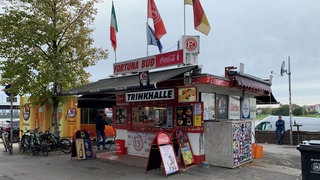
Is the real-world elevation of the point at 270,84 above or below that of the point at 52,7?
below

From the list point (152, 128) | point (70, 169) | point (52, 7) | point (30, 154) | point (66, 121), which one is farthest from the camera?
point (66, 121)

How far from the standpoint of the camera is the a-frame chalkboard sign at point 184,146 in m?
9.44

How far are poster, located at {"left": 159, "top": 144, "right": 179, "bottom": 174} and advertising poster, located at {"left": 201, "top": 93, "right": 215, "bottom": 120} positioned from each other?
1.88 metres

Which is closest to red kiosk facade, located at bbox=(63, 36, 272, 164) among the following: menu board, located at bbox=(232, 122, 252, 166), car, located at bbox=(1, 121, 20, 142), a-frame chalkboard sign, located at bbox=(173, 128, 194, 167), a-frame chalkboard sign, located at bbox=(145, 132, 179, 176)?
a-frame chalkboard sign, located at bbox=(173, 128, 194, 167)

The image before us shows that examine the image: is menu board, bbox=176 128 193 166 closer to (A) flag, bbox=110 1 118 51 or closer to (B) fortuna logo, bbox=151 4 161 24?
(B) fortuna logo, bbox=151 4 161 24

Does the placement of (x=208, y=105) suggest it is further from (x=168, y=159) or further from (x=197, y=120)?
(x=168, y=159)

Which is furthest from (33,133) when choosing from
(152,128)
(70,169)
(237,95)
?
(237,95)

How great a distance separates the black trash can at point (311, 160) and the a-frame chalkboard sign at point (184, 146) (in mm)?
3836

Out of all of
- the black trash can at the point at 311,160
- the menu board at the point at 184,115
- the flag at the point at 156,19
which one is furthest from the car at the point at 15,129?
the black trash can at the point at 311,160

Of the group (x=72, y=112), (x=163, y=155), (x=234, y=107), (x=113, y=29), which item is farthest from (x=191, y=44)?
(x=72, y=112)

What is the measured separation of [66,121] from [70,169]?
34.8 ft

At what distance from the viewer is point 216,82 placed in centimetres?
981

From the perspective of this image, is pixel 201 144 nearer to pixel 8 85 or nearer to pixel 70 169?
pixel 70 169

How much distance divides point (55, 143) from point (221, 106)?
7.35 m
